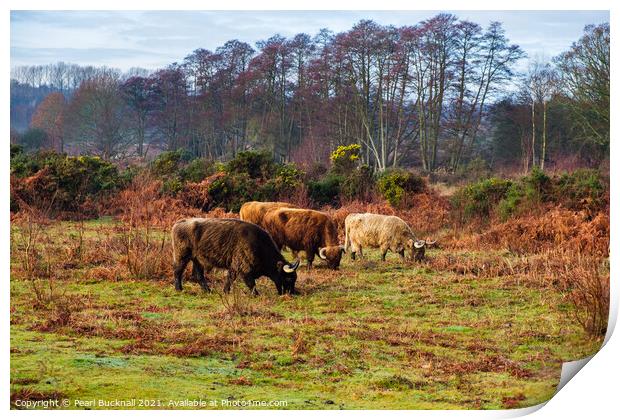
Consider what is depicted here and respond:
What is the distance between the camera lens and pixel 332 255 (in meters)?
14.5

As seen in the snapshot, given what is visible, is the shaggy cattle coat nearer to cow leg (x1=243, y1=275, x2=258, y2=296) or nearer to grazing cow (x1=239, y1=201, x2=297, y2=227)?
grazing cow (x1=239, y1=201, x2=297, y2=227)

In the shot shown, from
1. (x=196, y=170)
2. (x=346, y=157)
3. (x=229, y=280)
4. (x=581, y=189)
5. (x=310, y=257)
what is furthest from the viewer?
(x=310, y=257)

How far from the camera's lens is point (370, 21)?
444 inches

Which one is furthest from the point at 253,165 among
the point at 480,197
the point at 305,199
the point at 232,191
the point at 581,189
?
the point at 581,189

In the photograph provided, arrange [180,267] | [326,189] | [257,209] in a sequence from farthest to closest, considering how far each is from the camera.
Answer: [326,189] → [257,209] → [180,267]

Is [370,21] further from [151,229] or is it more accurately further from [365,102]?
[151,229]

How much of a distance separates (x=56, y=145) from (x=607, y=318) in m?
7.73

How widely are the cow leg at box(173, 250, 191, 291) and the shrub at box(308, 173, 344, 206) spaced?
424cm

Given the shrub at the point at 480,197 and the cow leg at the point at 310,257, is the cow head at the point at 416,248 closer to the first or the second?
the shrub at the point at 480,197

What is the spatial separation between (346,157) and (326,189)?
274 centimetres

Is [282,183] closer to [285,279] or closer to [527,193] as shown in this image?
[285,279]

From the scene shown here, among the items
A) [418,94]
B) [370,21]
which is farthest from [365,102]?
[370,21]

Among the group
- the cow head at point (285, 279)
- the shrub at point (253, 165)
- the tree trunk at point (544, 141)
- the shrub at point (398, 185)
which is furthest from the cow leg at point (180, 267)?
the tree trunk at point (544, 141)

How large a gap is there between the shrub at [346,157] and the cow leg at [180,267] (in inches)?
130
